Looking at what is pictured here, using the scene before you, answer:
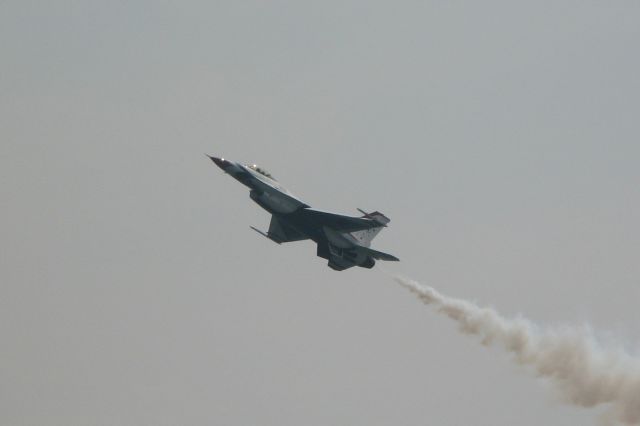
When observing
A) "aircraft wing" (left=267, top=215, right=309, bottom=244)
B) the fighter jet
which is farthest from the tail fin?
"aircraft wing" (left=267, top=215, right=309, bottom=244)

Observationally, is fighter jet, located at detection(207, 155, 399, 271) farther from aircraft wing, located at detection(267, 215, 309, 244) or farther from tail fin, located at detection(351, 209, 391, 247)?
aircraft wing, located at detection(267, 215, 309, 244)

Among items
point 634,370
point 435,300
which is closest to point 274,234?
point 435,300

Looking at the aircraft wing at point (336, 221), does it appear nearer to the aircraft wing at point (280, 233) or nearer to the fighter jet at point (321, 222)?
the fighter jet at point (321, 222)

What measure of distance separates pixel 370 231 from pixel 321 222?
304cm

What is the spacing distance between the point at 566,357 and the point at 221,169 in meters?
23.5

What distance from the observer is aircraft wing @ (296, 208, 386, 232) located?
78444mm

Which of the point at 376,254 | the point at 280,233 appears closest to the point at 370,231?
the point at 376,254

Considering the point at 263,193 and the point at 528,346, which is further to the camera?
the point at 528,346

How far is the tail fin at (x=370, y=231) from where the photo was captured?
79188 mm

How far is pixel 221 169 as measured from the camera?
78.7 metres

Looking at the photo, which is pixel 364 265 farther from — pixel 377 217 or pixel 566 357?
pixel 566 357

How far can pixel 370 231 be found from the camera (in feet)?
263

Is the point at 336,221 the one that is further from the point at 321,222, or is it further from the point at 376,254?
the point at 376,254

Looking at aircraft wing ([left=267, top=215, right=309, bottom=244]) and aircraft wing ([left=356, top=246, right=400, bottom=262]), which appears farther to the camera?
aircraft wing ([left=267, top=215, right=309, bottom=244])
